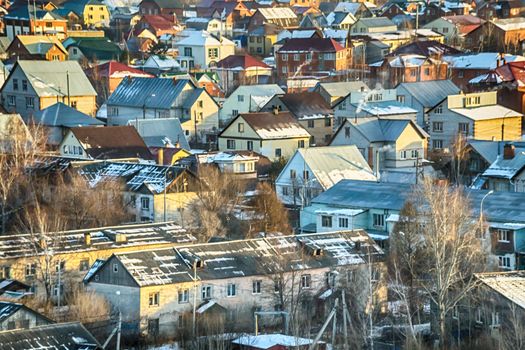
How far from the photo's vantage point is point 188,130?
46.3 m

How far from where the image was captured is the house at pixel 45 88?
1877 inches

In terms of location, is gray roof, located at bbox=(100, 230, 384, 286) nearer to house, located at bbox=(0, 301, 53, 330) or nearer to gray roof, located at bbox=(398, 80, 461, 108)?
house, located at bbox=(0, 301, 53, 330)

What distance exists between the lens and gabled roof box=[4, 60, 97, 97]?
47.9 metres

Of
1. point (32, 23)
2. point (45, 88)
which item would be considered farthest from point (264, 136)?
point (32, 23)

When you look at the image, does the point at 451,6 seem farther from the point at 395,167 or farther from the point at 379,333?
the point at 379,333

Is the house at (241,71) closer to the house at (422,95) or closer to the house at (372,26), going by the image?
the house at (422,95)

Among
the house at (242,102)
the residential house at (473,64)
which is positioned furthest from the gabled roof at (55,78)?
the residential house at (473,64)

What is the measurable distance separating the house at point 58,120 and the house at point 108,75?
8.38 m

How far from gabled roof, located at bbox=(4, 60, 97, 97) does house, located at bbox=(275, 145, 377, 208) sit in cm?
1337

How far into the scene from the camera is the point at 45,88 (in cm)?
4781

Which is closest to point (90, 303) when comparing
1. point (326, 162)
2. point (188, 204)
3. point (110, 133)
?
point (188, 204)

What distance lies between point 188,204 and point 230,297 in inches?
273

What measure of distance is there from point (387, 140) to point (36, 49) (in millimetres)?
22923

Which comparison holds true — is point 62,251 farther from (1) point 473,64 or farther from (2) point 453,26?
(2) point 453,26
